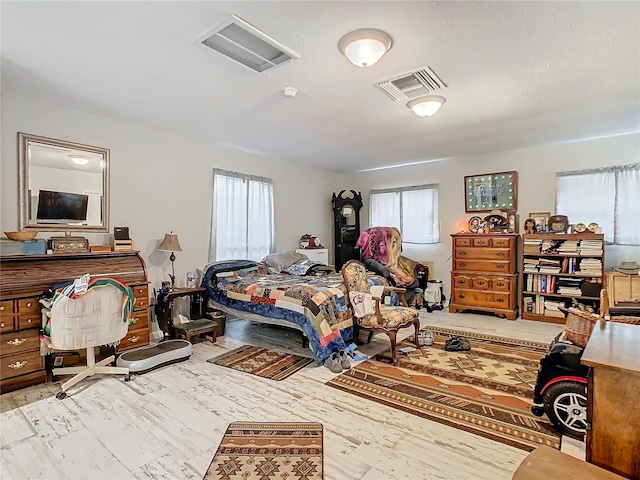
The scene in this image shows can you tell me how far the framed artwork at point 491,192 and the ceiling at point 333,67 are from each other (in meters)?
1.10

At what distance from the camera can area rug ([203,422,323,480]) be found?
1.81m

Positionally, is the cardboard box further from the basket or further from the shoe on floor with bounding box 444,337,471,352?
the basket

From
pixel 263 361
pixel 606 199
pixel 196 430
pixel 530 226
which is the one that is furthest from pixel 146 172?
pixel 606 199

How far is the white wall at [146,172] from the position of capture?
125 inches

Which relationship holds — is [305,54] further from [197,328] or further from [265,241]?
[265,241]

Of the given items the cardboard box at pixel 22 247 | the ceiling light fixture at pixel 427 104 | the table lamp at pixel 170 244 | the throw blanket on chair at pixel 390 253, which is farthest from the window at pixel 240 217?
the ceiling light fixture at pixel 427 104

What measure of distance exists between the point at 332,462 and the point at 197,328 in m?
2.55

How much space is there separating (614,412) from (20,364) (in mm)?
3866

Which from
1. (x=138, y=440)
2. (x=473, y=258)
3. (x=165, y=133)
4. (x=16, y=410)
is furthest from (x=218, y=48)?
(x=473, y=258)

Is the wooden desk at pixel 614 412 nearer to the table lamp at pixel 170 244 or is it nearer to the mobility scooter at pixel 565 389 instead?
the mobility scooter at pixel 565 389

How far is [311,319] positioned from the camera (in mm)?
3299

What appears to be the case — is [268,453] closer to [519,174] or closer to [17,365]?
[17,365]

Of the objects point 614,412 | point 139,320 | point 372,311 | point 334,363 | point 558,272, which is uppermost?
point 558,272

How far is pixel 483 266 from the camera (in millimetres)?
5172
